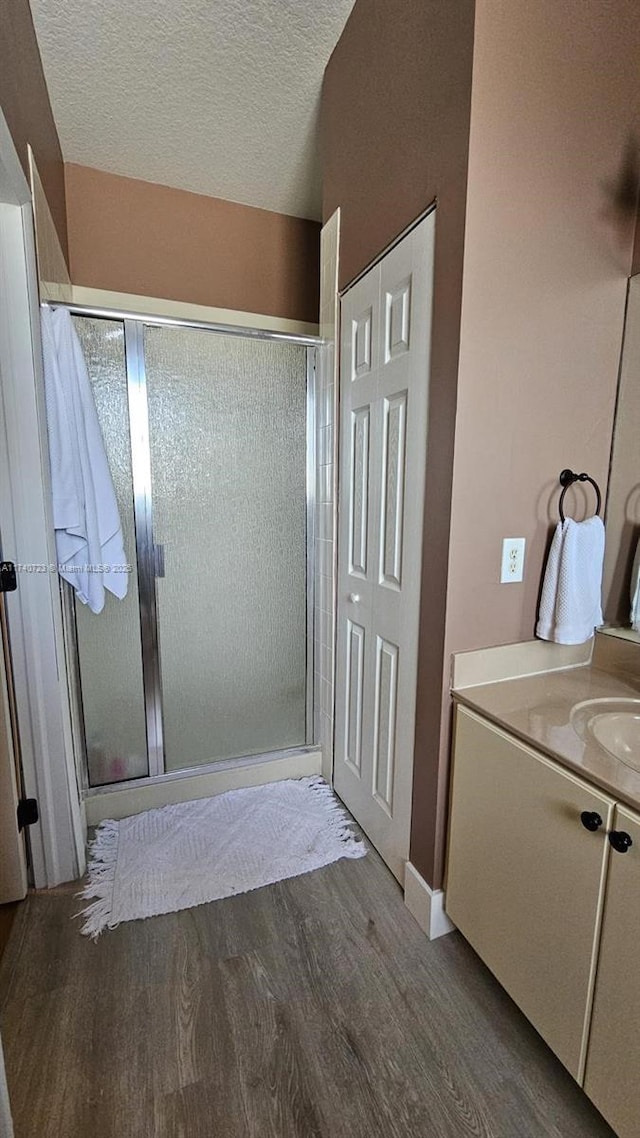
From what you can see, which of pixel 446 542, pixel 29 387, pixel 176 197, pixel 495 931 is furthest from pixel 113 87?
pixel 495 931

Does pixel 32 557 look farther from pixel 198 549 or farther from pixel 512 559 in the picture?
pixel 512 559

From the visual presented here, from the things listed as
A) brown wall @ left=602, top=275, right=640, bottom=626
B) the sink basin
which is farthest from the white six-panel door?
brown wall @ left=602, top=275, right=640, bottom=626

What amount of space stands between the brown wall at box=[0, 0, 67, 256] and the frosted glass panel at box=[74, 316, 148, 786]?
0.48 meters

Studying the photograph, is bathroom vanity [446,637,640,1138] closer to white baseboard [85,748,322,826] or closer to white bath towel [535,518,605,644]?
white bath towel [535,518,605,644]

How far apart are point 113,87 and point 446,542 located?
1.97 meters

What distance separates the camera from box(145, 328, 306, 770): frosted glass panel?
6.19 feet

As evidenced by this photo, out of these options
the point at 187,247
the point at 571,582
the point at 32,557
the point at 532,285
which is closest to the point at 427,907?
the point at 571,582

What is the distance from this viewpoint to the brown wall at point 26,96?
118cm

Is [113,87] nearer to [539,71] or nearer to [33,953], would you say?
[539,71]

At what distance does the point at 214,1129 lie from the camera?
3.22ft

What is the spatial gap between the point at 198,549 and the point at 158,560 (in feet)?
0.52

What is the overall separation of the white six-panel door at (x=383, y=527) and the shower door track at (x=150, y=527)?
26cm

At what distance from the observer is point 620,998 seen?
854mm

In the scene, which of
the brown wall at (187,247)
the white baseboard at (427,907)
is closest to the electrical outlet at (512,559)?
the white baseboard at (427,907)
